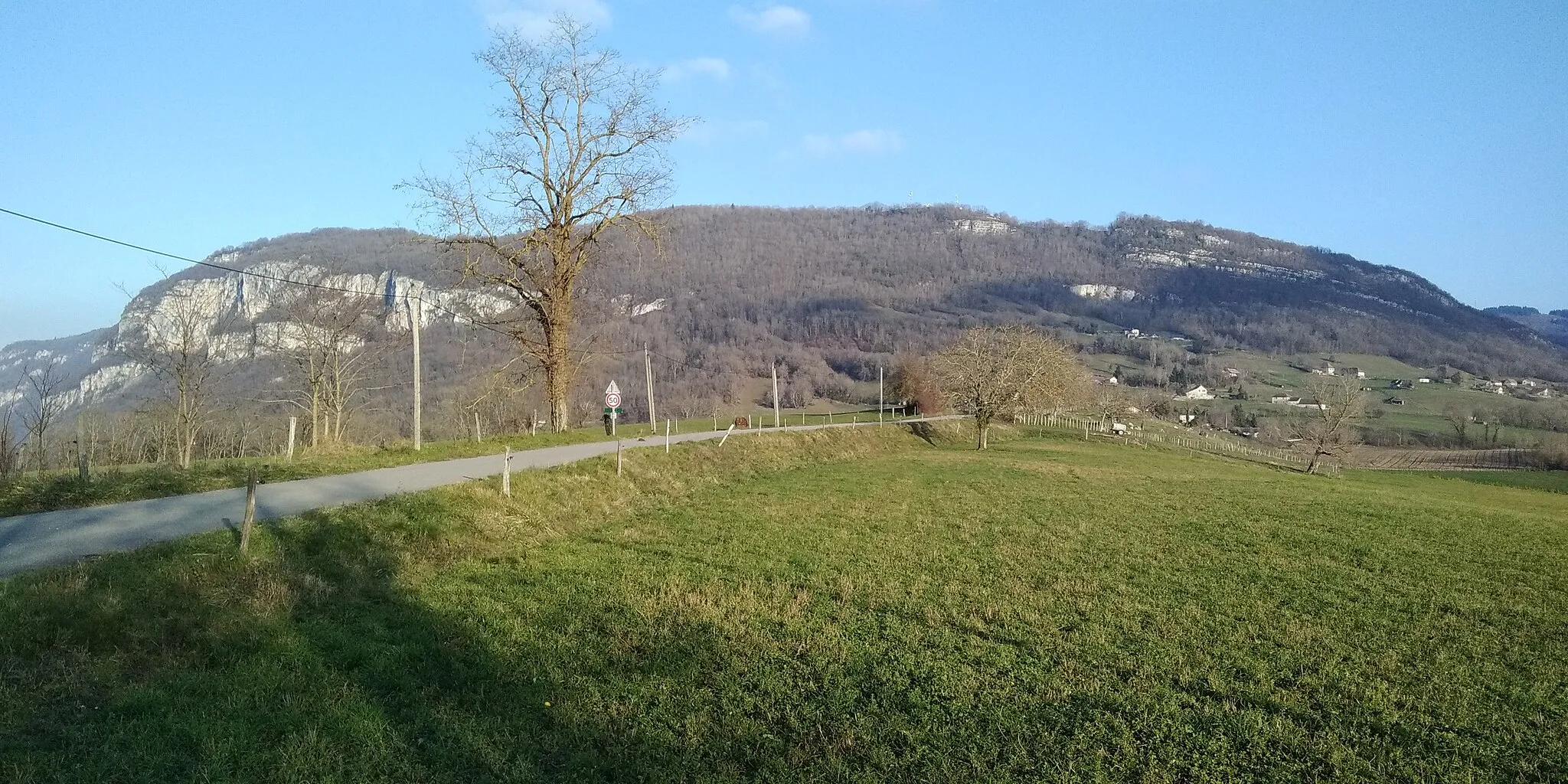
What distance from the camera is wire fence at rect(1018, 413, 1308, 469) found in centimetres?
7370

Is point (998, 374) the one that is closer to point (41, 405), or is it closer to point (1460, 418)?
point (41, 405)

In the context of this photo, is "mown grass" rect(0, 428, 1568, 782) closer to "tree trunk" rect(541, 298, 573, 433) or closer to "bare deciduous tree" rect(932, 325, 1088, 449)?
"tree trunk" rect(541, 298, 573, 433)

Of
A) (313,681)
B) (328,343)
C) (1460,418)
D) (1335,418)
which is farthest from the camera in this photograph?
(1460,418)

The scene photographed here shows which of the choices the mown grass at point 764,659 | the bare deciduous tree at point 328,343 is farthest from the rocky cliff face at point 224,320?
the mown grass at point 764,659

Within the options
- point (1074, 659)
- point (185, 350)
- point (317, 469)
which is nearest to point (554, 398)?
point (317, 469)

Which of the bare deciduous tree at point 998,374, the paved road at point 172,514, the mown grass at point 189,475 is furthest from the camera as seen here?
the bare deciduous tree at point 998,374

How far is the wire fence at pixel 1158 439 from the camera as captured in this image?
7370 cm

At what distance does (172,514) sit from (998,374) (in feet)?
167

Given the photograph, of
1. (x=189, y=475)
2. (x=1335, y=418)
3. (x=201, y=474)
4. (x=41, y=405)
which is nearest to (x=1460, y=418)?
(x=1335, y=418)

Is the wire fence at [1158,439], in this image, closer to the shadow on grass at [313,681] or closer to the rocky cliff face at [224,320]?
the rocky cliff face at [224,320]

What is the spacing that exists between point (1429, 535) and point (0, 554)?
83.6 ft

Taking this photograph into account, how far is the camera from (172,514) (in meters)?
12.7

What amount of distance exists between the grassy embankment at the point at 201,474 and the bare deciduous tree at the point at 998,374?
3459 centimetres

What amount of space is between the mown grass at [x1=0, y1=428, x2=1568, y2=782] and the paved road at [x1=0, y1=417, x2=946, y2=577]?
964 millimetres
